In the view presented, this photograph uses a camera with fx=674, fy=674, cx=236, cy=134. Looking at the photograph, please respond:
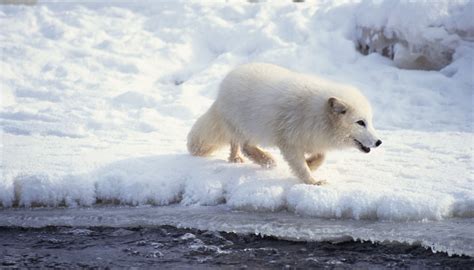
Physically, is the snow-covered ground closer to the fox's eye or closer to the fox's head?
the fox's head

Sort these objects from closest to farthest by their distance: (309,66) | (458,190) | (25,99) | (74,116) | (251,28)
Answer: (458,190) < (74,116) < (25,99) < (309,66) < (251,28)

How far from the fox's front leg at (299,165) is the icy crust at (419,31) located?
421 centimetres

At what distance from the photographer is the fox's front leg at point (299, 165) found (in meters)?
5.94

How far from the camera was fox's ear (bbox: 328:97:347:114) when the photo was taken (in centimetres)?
576

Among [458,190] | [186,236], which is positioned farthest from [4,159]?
[458,190]

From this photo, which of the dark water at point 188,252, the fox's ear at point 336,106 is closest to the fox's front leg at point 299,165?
the fox's ear at point 336,106

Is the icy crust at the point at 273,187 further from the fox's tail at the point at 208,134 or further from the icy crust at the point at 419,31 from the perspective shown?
the icy crust at the point at 419,31

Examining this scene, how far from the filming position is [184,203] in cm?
588

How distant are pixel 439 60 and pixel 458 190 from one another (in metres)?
4.24

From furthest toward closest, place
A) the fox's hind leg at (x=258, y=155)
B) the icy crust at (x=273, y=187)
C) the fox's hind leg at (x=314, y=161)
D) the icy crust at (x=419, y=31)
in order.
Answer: the icy crust at (x=419, y=31) < the fox's hind leg at (x=258, y=155) < the fox's hind leg at (x=314, y=161) < the icy crust at (x=273, y=187)

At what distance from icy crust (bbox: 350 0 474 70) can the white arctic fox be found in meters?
3.75

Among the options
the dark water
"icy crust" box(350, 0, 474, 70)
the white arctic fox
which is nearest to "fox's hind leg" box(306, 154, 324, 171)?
the white arctic fox

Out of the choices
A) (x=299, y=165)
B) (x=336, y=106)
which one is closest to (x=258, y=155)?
(x=299, y=165)

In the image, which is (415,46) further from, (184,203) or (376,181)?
(184,203)
